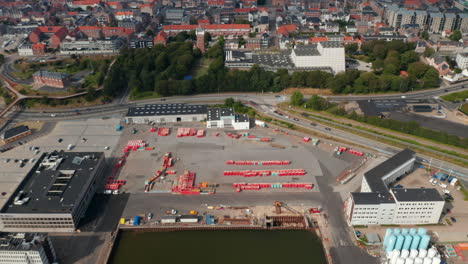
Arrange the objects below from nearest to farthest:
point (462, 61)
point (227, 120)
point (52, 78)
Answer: point (227, 120), point (52, 78), point (462, 61)

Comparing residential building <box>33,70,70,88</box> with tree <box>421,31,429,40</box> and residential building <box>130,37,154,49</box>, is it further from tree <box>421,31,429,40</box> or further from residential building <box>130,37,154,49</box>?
tree <box>421,31,429,40</box>

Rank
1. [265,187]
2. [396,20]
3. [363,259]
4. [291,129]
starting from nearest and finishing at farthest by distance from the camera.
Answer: [363,259], [265,187], [291,129], [396,20]

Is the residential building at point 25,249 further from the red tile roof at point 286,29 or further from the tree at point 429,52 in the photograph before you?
the tree at point 429,52

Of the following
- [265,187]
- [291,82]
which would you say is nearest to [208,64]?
[291,82]

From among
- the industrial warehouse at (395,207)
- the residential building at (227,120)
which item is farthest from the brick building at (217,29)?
the industrial warehouse at (395,207)

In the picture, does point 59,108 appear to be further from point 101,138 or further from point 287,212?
point 287,212

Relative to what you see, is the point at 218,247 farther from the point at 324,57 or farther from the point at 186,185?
the point at 324,57

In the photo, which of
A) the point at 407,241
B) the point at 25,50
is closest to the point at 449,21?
the point at 407,241
